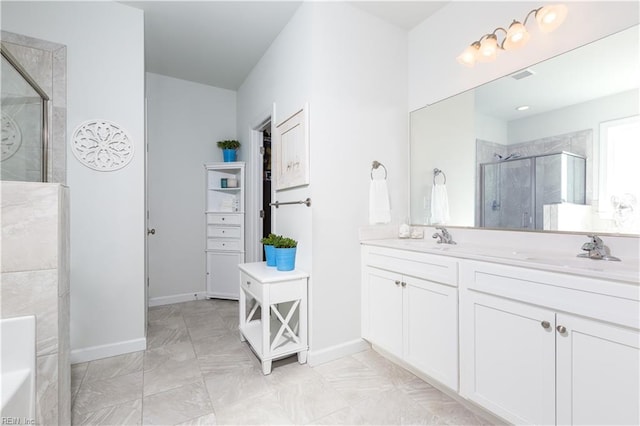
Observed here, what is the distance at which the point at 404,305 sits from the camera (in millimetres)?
1878

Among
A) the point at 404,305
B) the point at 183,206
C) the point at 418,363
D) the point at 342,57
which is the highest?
the point at 342,57

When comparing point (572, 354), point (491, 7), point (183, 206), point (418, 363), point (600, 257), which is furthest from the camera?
point (183, 206)

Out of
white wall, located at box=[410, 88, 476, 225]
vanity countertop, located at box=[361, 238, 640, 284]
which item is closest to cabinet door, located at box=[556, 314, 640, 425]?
vanity countertop, located at box=[361, 238, 640, 284]

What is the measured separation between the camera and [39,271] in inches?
43.0

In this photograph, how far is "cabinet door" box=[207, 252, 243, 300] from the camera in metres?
3.54

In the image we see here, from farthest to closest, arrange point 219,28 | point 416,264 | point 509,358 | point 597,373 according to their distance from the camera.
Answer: point 219,28
point 416,264
point 509,358
point 597,373

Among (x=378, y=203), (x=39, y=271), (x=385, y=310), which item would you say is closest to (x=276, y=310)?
(x=385, y=310)

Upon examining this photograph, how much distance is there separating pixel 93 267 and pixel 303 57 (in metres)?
2.20

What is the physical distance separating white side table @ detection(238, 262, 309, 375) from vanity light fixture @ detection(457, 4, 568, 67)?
6.10 ft

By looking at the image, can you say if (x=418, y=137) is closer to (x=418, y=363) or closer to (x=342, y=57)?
(x=342, y=57)

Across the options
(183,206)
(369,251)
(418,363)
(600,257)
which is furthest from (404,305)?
(183,206)

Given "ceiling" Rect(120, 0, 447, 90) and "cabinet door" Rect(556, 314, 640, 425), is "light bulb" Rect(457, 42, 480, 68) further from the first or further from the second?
"cabinet door" Rect(556, 314, 640, 425)

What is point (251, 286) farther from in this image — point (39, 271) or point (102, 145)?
point (102, 145)

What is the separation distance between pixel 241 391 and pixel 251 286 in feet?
2.20
